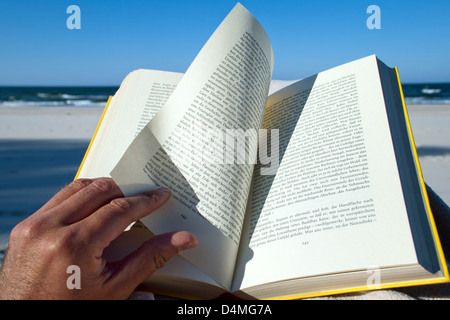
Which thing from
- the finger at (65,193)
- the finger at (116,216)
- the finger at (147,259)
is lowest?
the finger at (147,259)

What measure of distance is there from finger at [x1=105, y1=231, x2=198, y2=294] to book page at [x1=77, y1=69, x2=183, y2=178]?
0.86ft

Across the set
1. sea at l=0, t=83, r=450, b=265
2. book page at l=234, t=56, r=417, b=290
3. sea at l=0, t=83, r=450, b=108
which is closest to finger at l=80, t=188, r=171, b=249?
book page at l=234, t=56, r=417, b=290

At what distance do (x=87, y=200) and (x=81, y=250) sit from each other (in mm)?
83

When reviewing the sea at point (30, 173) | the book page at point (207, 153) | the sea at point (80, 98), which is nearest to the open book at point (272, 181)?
the book page at point (207, 153)

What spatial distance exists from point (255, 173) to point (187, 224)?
8.5 inches

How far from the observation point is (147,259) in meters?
0.50

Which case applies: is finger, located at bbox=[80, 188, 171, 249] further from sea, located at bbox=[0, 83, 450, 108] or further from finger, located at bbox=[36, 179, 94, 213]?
sea, located at bbox=[0, 83, 450, 108]

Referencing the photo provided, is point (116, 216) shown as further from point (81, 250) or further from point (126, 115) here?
point (126, 115)

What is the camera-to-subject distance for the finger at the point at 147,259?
1.58 ft

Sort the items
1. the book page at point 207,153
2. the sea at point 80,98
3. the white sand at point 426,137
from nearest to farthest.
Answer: the book page at point 207,153
the white sand at point 426,137
the sea at point 80,98

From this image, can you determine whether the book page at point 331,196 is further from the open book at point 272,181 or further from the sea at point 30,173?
the sea at point 30,173

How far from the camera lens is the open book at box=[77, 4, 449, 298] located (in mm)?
522

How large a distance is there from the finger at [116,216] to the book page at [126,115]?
23 centimetres
